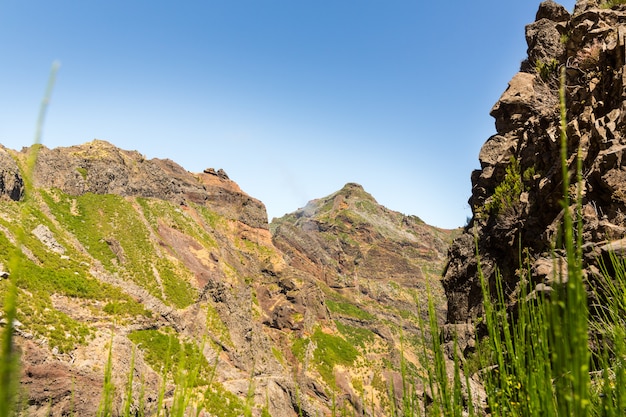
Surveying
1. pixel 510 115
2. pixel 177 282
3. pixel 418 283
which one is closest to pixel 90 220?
pixel 177 282

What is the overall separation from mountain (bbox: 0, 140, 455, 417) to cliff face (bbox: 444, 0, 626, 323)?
4472 mm

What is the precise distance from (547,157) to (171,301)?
3628cm

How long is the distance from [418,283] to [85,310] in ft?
327

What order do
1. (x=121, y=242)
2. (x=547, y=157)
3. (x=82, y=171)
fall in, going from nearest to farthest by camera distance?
(x=547, y=157) → (x=121, y=242) → (x=82, y=171)

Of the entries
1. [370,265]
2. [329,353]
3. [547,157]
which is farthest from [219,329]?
[370,265]

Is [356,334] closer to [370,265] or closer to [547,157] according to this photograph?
[370,265]

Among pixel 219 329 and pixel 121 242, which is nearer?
pixel 219 329

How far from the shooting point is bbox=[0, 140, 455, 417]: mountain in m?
14.0

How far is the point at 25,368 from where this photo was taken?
44.8 ft

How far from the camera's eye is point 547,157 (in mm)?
12477

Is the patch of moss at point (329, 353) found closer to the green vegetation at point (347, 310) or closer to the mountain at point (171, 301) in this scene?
the mountain at point (171, 301)

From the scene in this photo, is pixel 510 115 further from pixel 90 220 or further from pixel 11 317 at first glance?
pixel 90 220

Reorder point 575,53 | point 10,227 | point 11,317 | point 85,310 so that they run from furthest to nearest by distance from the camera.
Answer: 1. point 10,227
2. point 85,310
3. point 575,53
4. point 11,317

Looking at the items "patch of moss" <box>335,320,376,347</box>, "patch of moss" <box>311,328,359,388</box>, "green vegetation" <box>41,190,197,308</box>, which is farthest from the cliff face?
"patch of moss" <box>335,320,376,347</box>
